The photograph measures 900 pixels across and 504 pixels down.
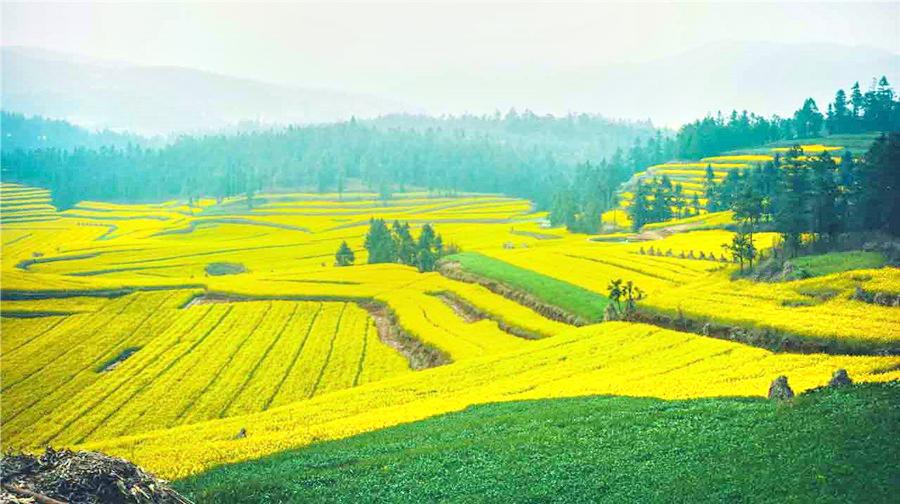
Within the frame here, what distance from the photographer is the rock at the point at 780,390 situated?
26266mm

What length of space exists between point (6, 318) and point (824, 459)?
68052mm

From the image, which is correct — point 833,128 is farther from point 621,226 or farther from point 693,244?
point 693,244

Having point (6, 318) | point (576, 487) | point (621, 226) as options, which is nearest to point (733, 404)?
point (576, 487)

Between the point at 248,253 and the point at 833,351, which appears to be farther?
Result: the point at 248,253

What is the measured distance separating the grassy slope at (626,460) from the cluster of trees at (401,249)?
68140 mm

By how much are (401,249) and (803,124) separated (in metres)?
83.8

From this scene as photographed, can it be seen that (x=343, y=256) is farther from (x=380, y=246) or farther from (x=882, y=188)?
(x=882, y=188)

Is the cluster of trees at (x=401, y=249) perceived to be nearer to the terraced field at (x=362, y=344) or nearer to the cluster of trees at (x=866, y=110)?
the terraced field at (x=362, y=344)

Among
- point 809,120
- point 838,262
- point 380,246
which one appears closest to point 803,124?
point 809,120

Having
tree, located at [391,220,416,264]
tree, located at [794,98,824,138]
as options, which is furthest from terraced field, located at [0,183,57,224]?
tree, located at [794,98,824,138]

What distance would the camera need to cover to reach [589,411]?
1107 inches

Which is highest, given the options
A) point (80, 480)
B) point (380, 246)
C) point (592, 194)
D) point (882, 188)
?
point (882, 188)

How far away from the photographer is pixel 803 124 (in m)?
133

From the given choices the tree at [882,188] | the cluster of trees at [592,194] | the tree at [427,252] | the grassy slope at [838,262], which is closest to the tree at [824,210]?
the tree at [882,188]
